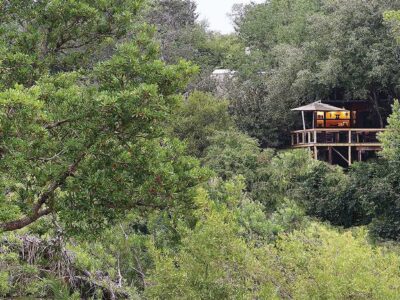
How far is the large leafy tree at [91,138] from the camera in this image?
4.10m

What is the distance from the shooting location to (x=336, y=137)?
24734 mm

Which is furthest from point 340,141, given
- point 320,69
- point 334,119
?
point 320,69

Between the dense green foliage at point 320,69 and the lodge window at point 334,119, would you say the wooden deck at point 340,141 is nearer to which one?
the lodge window at point 334,119

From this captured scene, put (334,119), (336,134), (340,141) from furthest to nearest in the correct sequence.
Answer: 1. (340,141)
2. (334,119)
3. (336,134)

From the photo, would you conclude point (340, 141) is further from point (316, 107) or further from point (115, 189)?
point (115, 189)

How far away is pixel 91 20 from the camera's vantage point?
222 inches

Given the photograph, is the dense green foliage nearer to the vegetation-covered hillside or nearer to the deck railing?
the deck railing

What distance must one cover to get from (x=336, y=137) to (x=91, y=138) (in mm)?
21403

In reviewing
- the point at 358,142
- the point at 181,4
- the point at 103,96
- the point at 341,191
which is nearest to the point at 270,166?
the point at 341,191

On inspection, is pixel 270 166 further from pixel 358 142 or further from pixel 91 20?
pixel 91 20

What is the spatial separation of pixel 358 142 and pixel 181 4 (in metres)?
13.6

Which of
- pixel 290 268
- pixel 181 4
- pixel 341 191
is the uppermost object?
pixel 181 4

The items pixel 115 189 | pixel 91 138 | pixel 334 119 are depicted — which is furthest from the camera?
pixel 334 119

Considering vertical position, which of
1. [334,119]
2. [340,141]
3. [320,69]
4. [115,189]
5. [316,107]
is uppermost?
[320,69]
